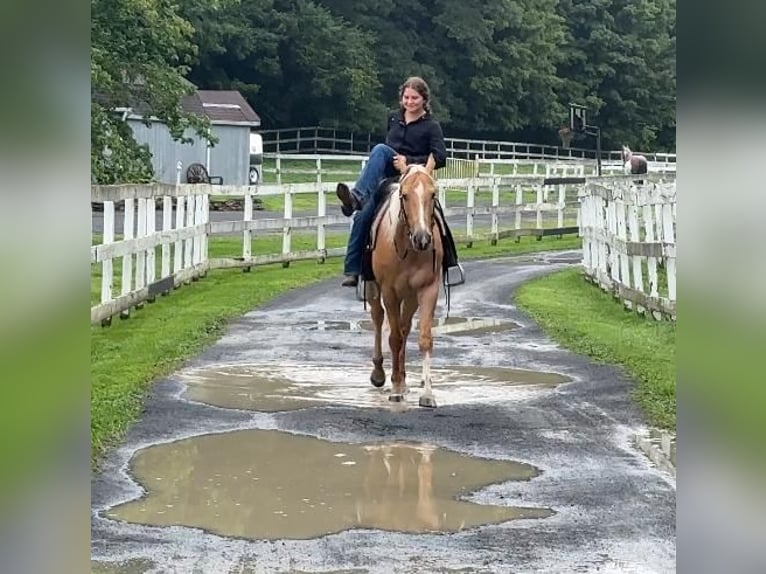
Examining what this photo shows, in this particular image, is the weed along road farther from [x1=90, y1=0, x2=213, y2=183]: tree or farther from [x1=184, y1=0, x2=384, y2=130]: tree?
[x1=184, y1=0, x2=384, y2=130]: tree

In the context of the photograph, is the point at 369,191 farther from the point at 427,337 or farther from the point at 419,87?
the point at 427,337

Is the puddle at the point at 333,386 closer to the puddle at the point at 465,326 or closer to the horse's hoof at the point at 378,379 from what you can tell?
the horse's hoof at the point at 378,379

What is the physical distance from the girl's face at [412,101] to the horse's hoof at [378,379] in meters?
1.90

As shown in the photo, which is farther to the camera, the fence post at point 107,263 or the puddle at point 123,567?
the fence post at point 107,263

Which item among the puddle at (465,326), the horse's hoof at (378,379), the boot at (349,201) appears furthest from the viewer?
the puddle at (465,326)

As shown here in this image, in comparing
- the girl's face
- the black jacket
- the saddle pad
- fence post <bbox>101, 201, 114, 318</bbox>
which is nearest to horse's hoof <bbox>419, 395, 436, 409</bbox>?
the saddle pad

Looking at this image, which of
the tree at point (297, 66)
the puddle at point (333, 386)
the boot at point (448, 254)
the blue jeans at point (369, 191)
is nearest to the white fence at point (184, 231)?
the puddle at point (333, 386)

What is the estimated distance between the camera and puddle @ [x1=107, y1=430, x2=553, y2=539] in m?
5.40

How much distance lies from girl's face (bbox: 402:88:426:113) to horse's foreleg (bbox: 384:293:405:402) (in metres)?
1.31

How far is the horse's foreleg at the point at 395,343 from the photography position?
8.40 metres

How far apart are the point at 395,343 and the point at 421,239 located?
4.13 ft

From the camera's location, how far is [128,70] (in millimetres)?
15703

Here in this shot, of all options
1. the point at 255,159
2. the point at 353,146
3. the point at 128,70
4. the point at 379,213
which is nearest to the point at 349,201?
the point at 379,213

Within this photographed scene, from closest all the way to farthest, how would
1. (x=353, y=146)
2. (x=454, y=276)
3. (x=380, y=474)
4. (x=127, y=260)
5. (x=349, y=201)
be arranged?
(x=380, y=474) < (x=454, y=276) < (x=349, y=201) < (x=127, y=260) < (x=353, y=146)
